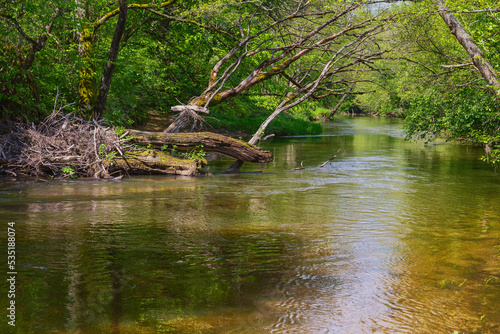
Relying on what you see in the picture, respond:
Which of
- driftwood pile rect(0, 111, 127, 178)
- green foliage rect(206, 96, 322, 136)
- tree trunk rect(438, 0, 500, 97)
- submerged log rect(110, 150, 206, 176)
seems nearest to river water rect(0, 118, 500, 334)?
driftwood pile rect(0, 111, 127, 178)

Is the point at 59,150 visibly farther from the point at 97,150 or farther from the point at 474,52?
the point at 474,52

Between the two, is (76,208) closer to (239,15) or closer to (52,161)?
(52,161)

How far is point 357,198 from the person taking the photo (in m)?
10.7

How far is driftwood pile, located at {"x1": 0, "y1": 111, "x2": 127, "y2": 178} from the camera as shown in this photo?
39.6ft

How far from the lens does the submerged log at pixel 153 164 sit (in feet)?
42.3

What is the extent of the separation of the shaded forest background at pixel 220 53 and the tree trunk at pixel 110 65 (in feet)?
0.13

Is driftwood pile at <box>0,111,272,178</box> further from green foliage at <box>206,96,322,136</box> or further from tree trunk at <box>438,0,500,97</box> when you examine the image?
tree trunk at <box>438,0,500,97</box>

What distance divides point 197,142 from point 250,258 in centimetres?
758

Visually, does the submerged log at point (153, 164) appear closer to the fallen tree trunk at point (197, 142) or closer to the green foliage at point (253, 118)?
the fallen tree trunk at point (197, 142)

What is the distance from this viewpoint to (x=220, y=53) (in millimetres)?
18516

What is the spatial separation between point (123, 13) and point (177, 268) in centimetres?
1079

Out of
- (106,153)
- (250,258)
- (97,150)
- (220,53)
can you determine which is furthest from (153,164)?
(250,258)

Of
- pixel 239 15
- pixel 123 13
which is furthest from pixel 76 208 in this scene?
pixel 239 15

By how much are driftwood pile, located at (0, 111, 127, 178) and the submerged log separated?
33 centimetres
